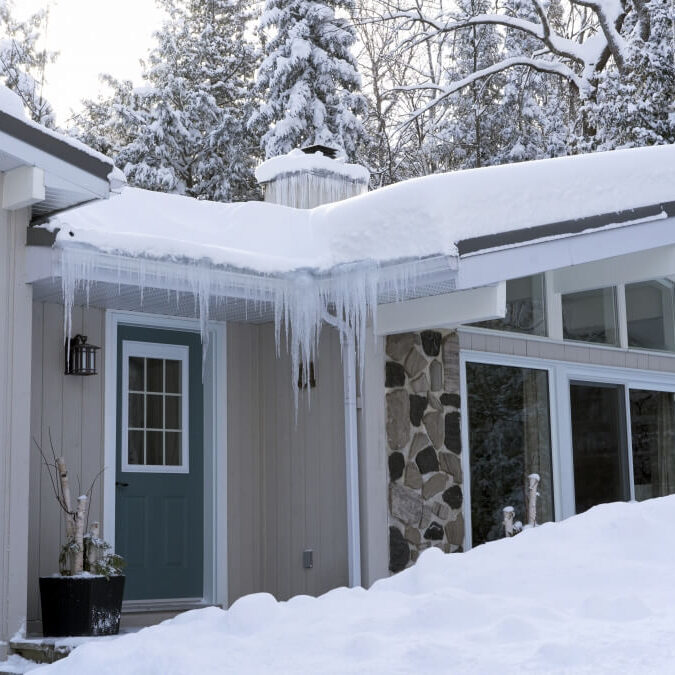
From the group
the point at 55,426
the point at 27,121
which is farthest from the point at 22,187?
the point at 55,426

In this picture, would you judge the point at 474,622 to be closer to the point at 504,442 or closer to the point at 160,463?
the point at 160,463

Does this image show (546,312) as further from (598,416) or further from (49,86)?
(49,86)

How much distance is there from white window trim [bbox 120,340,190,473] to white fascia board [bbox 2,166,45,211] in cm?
149

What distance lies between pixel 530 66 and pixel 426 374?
12.4 meters

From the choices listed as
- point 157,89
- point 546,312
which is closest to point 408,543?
point 546,312

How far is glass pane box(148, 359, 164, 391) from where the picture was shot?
22.9ft

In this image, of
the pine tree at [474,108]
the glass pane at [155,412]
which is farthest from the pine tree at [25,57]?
the glass pane at [155,412]

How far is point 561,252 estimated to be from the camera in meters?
6.46

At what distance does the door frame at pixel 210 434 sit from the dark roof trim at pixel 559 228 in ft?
6.40

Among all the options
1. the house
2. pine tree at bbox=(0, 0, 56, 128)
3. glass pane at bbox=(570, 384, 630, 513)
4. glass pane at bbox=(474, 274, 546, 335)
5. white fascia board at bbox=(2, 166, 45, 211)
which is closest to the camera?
white fascia board at bbox=(2, 166, 45, 211)

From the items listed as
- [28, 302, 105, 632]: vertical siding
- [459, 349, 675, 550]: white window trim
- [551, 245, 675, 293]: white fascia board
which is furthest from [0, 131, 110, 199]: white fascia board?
[551, 245, 675, 293]: white fascia board

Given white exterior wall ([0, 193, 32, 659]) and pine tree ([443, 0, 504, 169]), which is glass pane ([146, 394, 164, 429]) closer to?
white exterior wall ([0, 193, 32, 659])

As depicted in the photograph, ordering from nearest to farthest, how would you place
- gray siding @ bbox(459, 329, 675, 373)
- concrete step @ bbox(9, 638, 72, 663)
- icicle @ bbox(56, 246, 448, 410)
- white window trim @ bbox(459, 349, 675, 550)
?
concrete step @ bbox(9, 638, 72, 663), icicle @ bbox(56, 246, 448, 410), white window trim @ bbox(459, 349, 675, 550), gray siding @ bbox(459, 329, 675, 373)

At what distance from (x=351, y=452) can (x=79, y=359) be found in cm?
172
